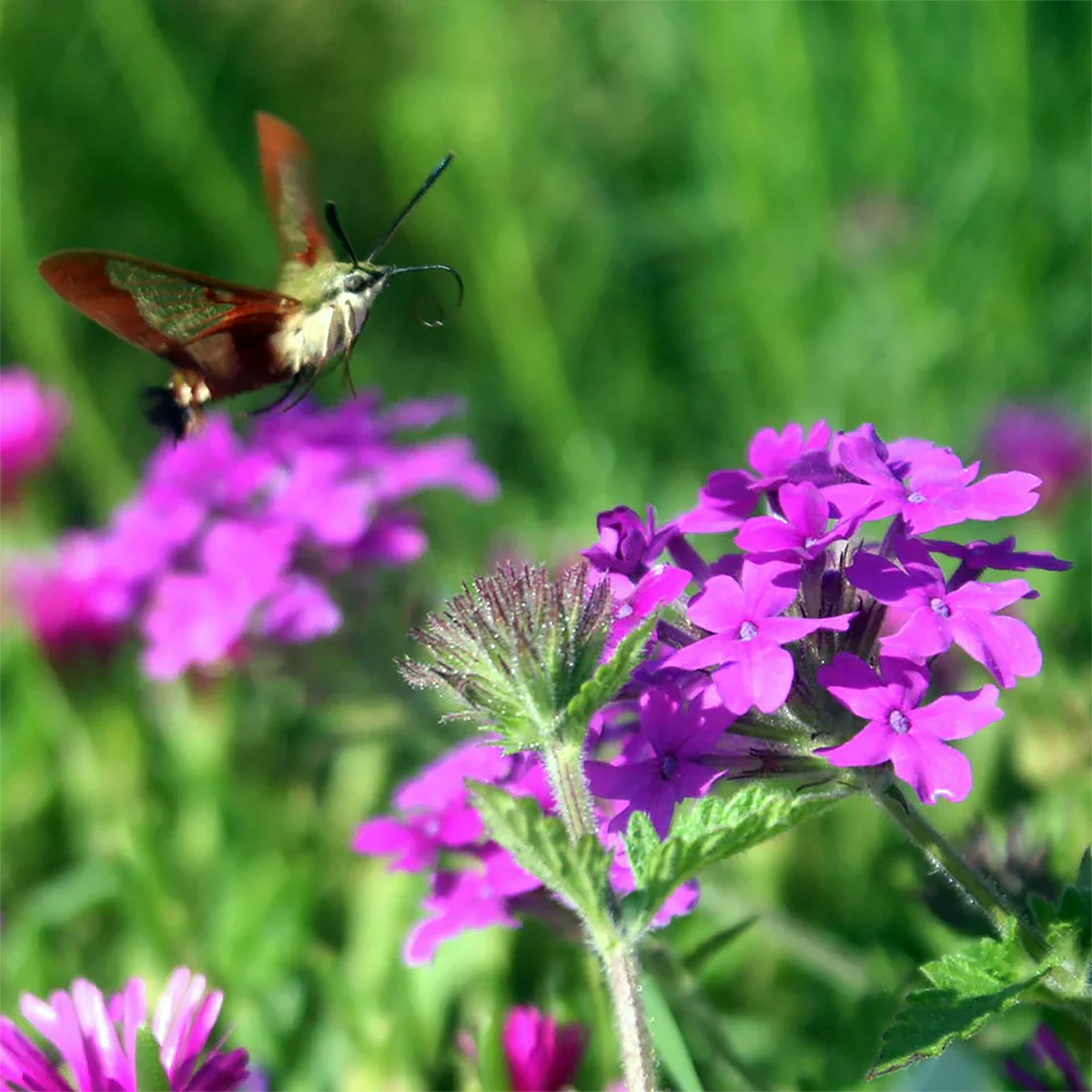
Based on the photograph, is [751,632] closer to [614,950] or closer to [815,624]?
[815,624]

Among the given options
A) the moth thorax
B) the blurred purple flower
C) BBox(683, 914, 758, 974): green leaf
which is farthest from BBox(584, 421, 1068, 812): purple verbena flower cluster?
the blurred purple flower

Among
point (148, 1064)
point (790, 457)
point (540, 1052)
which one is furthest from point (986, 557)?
point (148, 1064)

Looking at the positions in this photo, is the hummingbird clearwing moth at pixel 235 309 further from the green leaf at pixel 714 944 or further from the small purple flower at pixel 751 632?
the green leaf at pixel 714 944

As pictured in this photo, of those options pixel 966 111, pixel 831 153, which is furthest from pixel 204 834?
pixel 966 111

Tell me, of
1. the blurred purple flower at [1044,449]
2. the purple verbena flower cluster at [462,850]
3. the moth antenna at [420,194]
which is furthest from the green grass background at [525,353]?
the moth antenna at [420,194]

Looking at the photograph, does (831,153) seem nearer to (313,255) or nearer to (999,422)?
(999,422)
